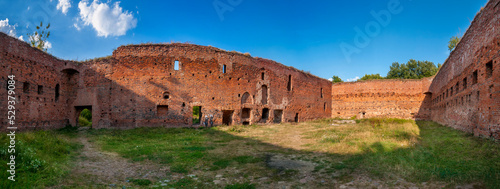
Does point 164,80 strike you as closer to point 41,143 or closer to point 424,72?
point 41,143

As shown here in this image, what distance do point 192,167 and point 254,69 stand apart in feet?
51.2

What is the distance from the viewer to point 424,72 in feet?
140

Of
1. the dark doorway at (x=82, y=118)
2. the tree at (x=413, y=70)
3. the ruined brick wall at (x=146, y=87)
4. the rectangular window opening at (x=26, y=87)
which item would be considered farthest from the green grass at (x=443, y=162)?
the tree at (x=413, y=70)

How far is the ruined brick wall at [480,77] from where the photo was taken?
7.89m

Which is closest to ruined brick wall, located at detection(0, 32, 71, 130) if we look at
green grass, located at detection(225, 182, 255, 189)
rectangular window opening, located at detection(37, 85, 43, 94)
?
rectangular window opening, located at detection(37, 85, 43, 94)

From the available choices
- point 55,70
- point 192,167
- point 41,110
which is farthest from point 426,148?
point 55,70

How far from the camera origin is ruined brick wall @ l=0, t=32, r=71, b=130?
12.1 metres

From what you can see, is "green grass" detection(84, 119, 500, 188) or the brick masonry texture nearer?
"green grass" detection(84, 119, 500, 188)

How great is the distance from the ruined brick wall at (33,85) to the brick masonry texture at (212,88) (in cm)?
6

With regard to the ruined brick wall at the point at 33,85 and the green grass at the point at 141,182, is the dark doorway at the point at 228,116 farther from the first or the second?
the green grass at the point at 141,182

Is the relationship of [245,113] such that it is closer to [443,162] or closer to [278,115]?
[278,115]

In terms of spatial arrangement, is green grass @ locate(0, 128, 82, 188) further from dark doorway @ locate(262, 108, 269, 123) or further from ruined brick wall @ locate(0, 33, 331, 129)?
dark doorway @ locate(262, 108, 269, 123)

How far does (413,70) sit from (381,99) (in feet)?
70.8

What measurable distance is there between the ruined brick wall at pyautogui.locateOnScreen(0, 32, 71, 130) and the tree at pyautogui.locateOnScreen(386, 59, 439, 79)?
158ft
